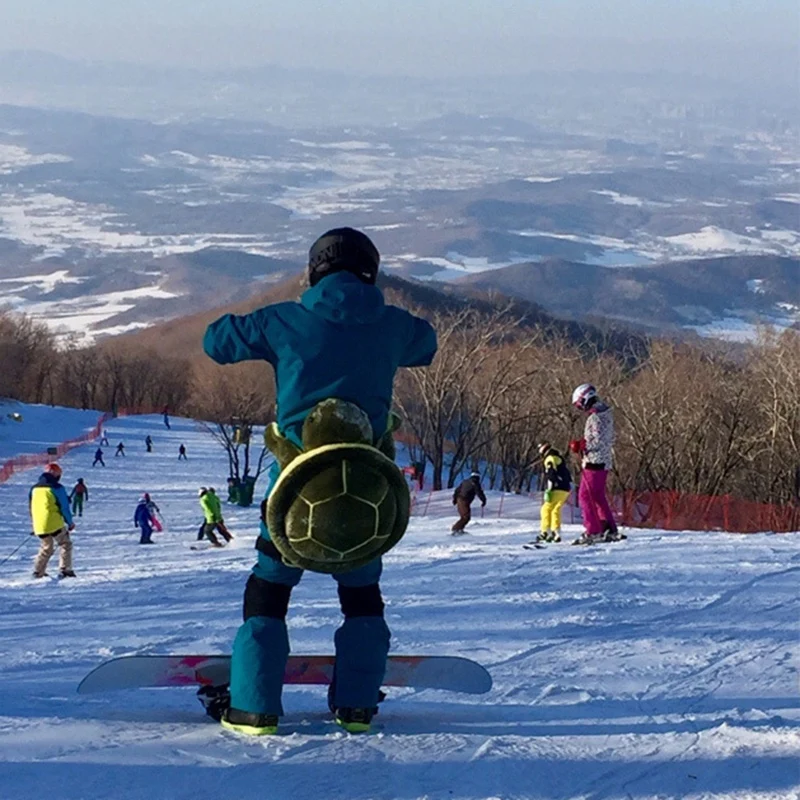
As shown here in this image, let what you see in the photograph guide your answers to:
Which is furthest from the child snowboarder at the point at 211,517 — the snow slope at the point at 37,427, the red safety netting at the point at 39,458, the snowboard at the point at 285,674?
the snow slope at the point at 37,427

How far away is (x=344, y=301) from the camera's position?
384 cm

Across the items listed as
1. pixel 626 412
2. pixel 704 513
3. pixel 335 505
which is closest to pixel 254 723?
pixel 335 505

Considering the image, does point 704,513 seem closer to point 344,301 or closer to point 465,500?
point 465,500

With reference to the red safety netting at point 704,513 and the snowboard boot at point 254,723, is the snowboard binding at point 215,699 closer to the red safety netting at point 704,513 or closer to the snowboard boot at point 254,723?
the snowboard boot at point 254,723

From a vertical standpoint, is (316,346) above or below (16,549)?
above

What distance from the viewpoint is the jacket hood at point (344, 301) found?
12.6 ft

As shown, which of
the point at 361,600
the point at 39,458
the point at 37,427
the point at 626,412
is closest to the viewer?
the point at 361,600

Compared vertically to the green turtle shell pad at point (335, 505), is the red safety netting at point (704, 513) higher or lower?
lower

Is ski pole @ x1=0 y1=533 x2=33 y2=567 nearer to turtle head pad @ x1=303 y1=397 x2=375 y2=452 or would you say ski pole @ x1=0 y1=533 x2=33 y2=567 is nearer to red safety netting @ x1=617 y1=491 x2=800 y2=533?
red safety netting @ x1=617 y1=491 x2=800 y2=533

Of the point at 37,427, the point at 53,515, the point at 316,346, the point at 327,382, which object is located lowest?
the point at 37,427

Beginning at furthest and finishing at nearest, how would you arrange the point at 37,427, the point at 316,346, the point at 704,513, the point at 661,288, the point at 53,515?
the point at 661,288 → the point at 37,427 → the point at 704,513 → the point at 53,515 → the point at 316,346

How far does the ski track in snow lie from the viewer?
3.57 m

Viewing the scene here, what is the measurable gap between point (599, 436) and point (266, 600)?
24.4 ft

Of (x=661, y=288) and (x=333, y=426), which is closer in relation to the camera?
(x=333, y=426)
